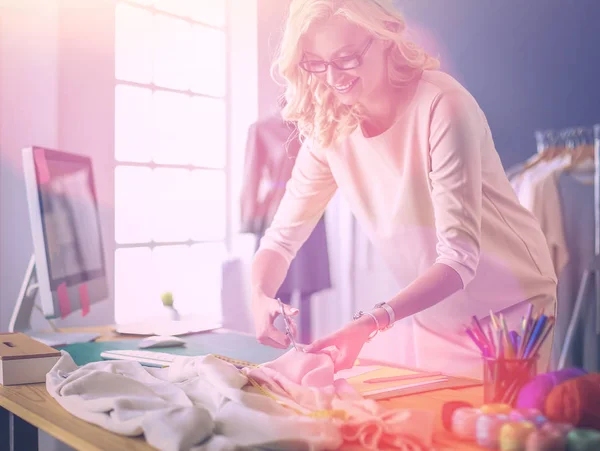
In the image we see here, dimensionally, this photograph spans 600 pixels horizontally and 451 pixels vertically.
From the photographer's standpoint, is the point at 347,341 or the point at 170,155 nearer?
the point at 347,341

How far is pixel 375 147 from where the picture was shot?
4.56 feet

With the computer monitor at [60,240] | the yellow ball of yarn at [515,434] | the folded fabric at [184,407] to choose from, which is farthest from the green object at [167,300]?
the yellow ball of yarn at [515,434]

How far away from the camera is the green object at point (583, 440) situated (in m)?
0.67

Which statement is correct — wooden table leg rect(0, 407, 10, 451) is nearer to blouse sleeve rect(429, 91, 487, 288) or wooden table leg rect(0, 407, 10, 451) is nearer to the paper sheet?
the paper sheet

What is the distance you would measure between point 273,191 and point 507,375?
163 cm

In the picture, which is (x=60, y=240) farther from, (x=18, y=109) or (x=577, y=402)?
(x=577, y=402)

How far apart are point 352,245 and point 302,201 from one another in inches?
48.5

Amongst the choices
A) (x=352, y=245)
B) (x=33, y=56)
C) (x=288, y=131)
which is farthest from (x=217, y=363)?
(x=352, y=245)

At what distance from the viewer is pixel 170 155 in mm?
2762

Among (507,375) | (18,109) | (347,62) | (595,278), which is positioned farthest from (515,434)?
(18,109)

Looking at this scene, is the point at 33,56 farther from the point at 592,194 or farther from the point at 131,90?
the point at 592,194

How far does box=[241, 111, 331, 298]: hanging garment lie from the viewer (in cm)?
237

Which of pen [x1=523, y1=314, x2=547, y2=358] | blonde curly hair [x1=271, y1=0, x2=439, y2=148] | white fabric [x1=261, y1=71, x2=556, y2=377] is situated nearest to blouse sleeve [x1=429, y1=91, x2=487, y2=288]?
white fabric [x1=261, y1=71, x2=556, y2=377]

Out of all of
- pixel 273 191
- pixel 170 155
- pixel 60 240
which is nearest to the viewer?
pixel 60 240
